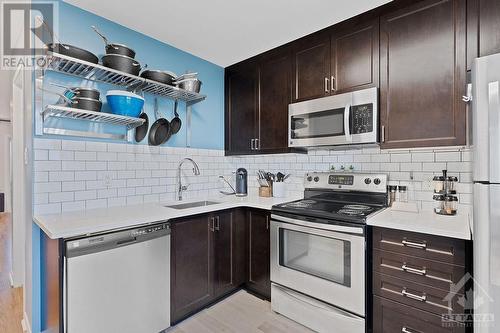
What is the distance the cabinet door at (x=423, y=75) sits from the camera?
63.7 inches

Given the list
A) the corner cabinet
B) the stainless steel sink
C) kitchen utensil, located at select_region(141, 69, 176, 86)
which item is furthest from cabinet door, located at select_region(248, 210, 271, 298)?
kitchen utensil, located at select_region(141, 69, 176, 86)

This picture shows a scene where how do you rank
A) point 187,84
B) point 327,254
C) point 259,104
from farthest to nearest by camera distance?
point 259,104 < point 187,84 < point 327,254

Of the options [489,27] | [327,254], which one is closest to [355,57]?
[489,27]

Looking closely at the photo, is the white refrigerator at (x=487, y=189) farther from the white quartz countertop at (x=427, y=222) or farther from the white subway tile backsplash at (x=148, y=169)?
the white subway tile backsplash at (x=148, y=169)

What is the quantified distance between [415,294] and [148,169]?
2.21m

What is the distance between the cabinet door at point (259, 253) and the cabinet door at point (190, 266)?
41 cm

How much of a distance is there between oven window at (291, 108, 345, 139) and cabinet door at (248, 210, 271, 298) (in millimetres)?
808

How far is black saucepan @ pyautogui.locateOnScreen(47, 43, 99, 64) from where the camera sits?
1578 millimetres

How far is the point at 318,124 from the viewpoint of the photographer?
87.1 inches

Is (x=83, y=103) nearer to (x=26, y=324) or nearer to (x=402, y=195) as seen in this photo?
(x=26, y=324)

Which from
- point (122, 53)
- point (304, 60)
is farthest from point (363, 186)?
point (122, 53)

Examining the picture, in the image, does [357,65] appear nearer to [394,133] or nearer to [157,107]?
[394,133]

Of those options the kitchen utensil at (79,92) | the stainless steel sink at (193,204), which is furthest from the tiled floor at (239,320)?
the kitchen utensil at (79,92)

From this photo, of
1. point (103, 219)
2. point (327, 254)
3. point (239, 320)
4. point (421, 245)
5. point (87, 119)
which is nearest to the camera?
point (421, 245)
